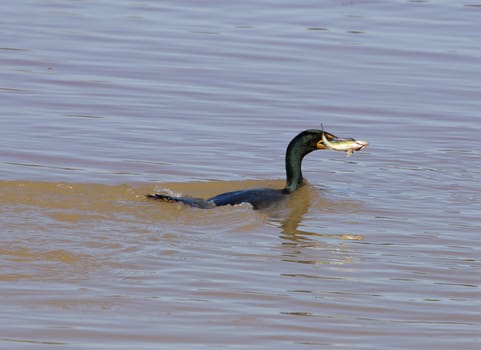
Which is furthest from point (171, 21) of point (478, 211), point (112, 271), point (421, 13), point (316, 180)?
point (112, 271)

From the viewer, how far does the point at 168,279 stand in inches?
338

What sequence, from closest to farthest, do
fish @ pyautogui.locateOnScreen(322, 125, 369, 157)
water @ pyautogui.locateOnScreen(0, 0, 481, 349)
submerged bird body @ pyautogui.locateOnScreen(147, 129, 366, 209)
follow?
water @ pyautogui.locateOnScreen(0, 0, 481, 349)
submerged bird body @ pyautogui.locateOnScreen(147, 129, 366, 209)
fish @ pyautogui.locateOnScreen(322, 125, 369, 157)

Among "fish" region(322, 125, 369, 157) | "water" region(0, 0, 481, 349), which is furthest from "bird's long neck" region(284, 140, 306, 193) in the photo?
"fish" region(322, 125, 369, 157)

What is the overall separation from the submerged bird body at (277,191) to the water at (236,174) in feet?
0.43

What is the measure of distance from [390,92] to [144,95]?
3.24 m

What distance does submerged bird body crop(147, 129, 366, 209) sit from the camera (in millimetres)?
10883

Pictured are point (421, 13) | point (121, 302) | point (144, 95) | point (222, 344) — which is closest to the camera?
point (222, 344)

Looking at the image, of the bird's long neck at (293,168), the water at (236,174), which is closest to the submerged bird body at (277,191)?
the bird's long neck at (293,168)

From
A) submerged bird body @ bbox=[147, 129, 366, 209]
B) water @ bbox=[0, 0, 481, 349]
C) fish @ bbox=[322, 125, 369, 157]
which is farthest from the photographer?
fish @ bbox=[322, 125, 369, 157]

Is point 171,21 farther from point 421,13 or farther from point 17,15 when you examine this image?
point 421,13

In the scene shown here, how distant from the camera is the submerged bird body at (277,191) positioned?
10.9 meters

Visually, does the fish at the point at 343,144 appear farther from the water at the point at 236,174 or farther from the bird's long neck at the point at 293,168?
the water at the point at 236,174

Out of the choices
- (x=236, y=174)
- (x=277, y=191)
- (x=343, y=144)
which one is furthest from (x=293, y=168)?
(x=236, y=174)

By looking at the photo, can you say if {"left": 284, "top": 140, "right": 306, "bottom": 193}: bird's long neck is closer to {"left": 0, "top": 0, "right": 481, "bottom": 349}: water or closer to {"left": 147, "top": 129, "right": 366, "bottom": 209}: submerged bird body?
{"left": 147, "top": 129, "right": 366, "bottom": 209}: submerged bird body
